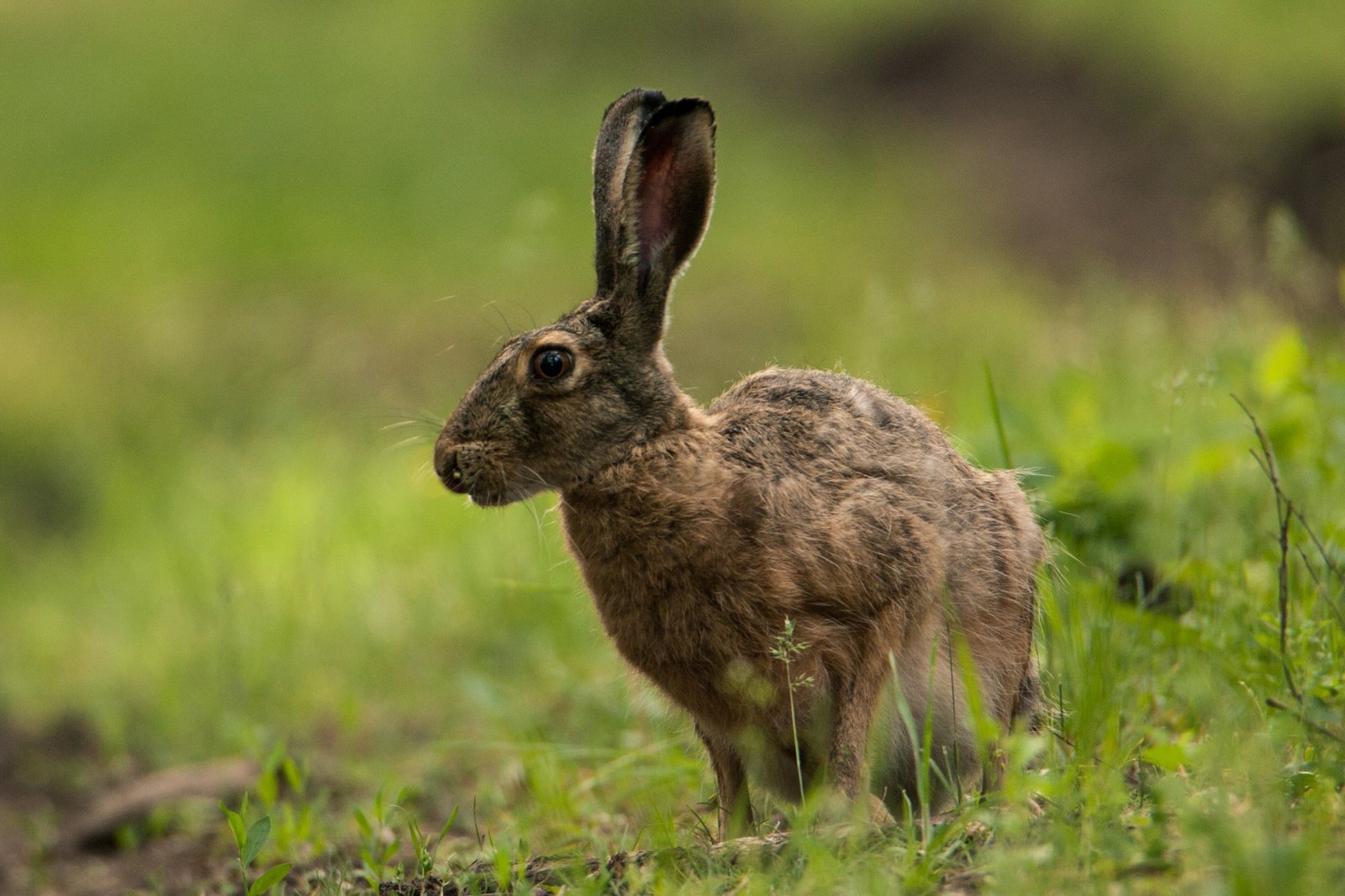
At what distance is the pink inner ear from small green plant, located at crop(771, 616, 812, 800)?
1107mm

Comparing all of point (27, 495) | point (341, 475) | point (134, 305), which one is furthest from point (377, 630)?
point (134, 305)

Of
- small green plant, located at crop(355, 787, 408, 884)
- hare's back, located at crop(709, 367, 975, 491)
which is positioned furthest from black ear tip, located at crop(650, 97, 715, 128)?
small green plant, located at crop(355, 787, 408, 884)

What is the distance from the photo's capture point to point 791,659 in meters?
3.56

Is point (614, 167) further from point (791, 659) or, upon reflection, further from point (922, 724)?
point (922, 724)

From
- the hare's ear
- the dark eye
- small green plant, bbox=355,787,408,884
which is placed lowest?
small green plant, bbox=355,787,408,884

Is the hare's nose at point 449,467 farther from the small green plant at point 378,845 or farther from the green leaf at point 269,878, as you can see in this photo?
the green leaf at point 269,878

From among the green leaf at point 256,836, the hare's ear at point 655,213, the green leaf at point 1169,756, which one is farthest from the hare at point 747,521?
the green leaf at point 256,836

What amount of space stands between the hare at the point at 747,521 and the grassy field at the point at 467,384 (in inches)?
11.7

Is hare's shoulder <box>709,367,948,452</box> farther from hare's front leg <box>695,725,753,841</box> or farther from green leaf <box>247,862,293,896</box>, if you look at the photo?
green leaf <box>247,862,293,896</box>

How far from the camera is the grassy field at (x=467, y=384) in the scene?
12.0ft

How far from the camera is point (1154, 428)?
5402 millimetres

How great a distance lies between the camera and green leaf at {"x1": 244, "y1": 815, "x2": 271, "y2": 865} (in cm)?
354

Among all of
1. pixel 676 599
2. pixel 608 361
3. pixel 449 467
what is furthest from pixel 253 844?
pixel 608 361

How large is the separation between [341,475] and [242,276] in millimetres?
5597
